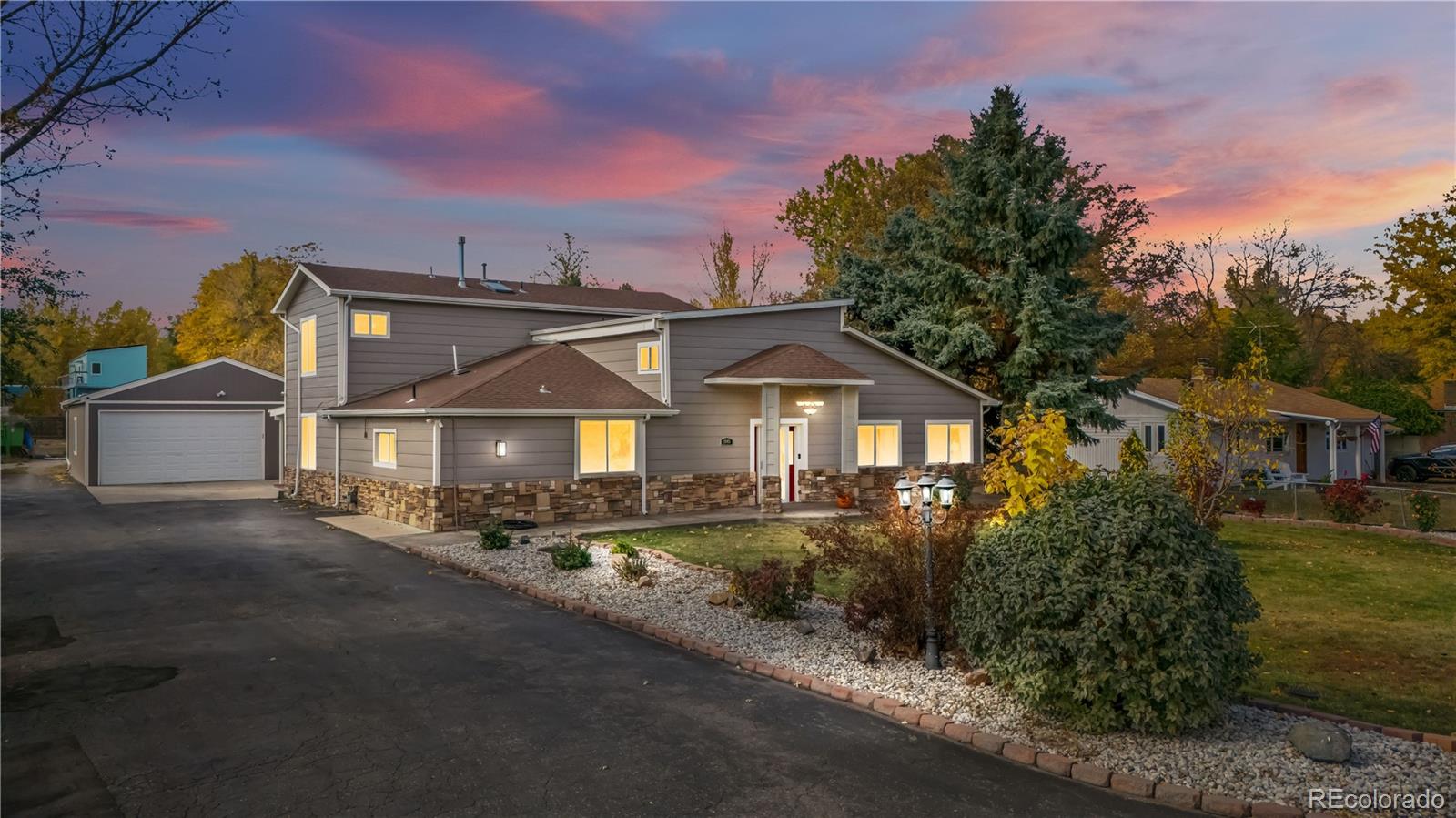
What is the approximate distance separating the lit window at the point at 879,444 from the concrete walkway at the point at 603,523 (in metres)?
2.01

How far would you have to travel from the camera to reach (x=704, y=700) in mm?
7418

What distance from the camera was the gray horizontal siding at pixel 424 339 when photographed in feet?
73.8

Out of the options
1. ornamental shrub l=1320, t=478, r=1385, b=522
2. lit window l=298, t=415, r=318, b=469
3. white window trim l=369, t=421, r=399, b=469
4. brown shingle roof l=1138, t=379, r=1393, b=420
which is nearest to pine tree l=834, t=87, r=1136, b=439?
brown shingle roof l=1138, t=379, r=1393, b=420

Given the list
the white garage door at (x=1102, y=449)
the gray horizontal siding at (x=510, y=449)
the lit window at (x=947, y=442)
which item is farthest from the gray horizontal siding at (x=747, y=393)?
the white garage door at (x=1102, y=449)

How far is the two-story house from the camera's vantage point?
152ft

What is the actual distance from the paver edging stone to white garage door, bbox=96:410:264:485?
89.6 ft

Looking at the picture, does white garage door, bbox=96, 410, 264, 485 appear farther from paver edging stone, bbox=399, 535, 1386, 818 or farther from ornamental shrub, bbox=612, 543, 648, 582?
paver edging stone, bbox=399, 535, 1386, 818

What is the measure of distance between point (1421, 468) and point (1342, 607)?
28026mm

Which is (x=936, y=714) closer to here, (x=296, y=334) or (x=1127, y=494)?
(x=1127, y=494)

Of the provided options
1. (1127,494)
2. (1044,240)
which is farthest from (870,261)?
(1127,494)

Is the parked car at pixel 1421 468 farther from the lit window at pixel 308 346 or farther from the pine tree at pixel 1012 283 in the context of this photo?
the lit window at pixel 308 346

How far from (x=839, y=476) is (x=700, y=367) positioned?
194 inches

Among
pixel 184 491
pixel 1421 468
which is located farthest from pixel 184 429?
pixel 1421 468

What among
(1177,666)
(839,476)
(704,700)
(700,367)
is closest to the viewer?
(1177,666)
